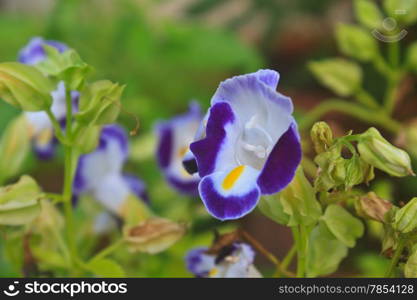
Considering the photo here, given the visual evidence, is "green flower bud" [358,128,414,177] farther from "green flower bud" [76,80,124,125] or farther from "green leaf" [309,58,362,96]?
"green leaf" [309,58,362,96]

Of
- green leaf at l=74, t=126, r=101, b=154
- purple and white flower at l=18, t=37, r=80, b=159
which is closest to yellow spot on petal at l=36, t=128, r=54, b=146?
purple and white flower at l=18, t=37, r=80, b=159

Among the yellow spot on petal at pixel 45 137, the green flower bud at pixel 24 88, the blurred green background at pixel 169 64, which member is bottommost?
the blurred green background at pixel 169 64

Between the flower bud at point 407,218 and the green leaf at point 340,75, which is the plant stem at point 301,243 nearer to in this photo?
the flower bud at point 407,218

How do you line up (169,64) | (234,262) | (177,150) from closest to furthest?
(234,262)
(177,150)
(169,64)

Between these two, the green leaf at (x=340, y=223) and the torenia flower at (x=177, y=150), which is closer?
the green leaf at (x=340, y=223)

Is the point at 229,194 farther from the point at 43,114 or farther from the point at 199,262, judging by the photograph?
the point at 43,114

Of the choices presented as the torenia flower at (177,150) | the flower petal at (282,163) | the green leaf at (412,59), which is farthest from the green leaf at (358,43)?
the flower petal at (282,163)

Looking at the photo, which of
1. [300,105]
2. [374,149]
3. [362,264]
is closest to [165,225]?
[374,149]

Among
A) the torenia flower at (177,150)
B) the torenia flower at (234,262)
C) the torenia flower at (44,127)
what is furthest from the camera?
the torenia flower at (177,150)

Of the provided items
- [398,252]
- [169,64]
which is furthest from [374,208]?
[169,64]
